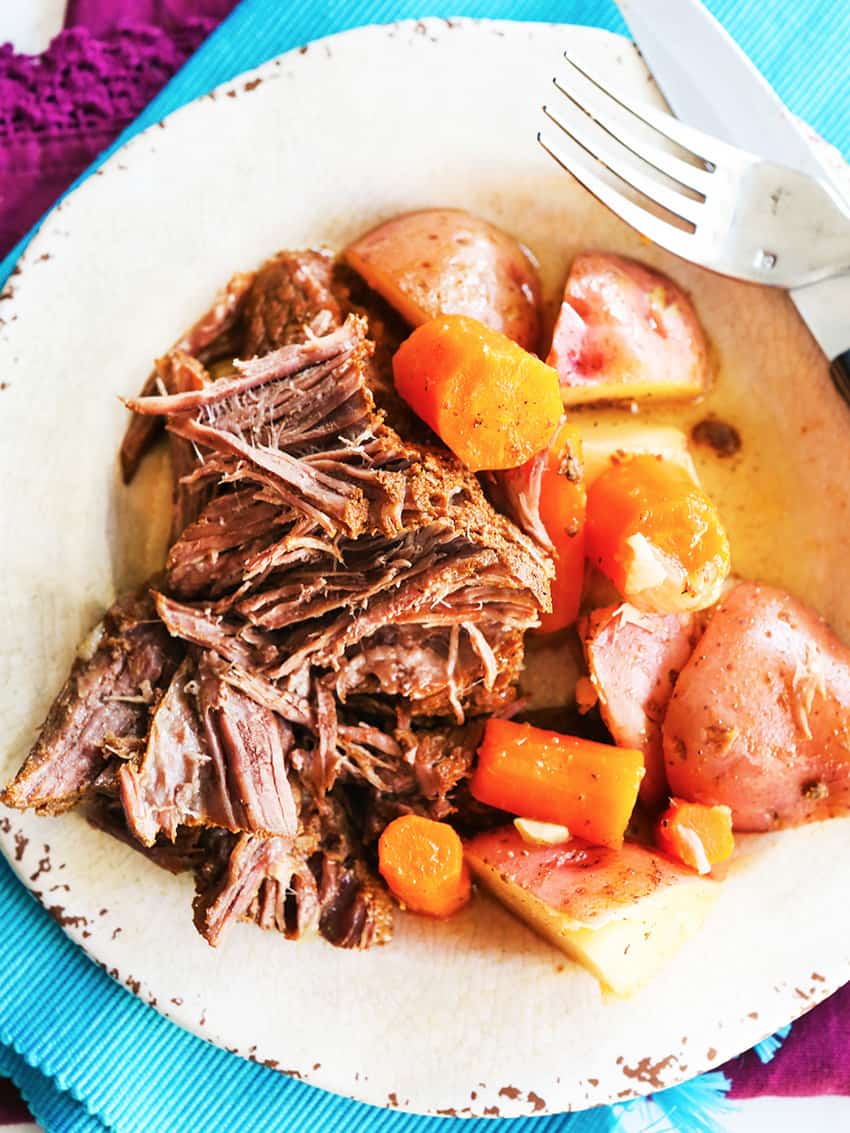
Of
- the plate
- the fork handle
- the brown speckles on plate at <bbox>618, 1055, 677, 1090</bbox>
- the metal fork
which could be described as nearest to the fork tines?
the metal fork

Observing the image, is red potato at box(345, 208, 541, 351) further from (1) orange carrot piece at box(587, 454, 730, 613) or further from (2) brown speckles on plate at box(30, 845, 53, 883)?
(2) brown speckles on plate at box(30, 845, 53, 883)

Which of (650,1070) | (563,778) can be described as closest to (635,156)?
(563,778)

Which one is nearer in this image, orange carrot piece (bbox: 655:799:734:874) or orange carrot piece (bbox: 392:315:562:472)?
orange carrot piece (bbox: 392:315:562:472)

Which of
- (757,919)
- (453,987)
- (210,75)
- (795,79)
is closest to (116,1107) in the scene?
(453,987)

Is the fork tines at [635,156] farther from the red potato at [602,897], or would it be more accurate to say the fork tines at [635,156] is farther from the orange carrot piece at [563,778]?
the red potato at [602,897]

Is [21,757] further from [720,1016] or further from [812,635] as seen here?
[812,635]

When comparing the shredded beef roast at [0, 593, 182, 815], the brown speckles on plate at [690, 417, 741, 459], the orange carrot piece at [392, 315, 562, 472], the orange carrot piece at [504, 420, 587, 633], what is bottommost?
the shredded beef roast at [0, 593, 182, 815]
